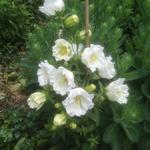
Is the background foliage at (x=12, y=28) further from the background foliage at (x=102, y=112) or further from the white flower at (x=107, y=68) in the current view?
the white flower at (x=107, y=68)

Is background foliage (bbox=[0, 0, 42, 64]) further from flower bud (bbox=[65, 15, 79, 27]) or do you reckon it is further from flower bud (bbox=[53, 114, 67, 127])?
flower bud (bbox=[53, 114, 67, 127])

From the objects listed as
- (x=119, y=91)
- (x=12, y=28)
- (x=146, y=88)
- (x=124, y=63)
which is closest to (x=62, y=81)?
(x=119, y=91)

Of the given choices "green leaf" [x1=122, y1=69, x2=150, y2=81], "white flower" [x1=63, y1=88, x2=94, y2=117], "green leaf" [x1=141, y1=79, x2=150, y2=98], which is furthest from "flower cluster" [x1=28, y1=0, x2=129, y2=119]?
"green leaf" [x1=141, y1=79, x2=150, y2=98]

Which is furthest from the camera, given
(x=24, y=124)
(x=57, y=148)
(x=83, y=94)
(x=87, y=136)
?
(x=24, y=124)

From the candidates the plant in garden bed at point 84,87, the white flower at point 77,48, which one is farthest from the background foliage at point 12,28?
the white flower at point 77,48

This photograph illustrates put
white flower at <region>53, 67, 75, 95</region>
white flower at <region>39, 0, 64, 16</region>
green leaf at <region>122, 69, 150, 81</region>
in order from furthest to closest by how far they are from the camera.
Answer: green leaf at <region>122, 69, 150, 81</region> < white flower at <region>39, 0, 64, 16</region> < white flower at <region>53, 67, 75, 95</region>

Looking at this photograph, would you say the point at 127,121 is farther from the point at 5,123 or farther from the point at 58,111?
the point at 5,123

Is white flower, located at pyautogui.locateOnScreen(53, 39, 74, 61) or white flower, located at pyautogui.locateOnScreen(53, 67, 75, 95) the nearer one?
white flower, located at pyautogui.locateOnScreen(53, 67, 75, 95)

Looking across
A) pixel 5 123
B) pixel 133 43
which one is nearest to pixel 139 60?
pixel 133 43
